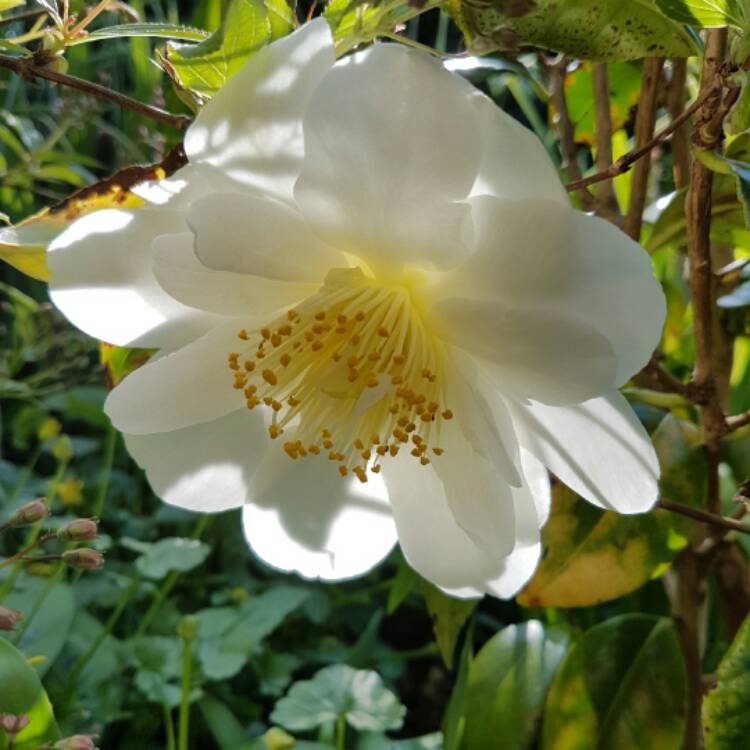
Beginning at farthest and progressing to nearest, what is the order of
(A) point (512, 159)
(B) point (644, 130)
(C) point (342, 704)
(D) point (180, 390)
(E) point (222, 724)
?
(E) point (222, 724), (C) point (342, 704), (B) point (644, 130), (D) point (180, 390), (A) point (512, 159)

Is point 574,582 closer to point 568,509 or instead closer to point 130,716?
point 568,509

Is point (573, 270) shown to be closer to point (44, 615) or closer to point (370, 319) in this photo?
point (370, 319)

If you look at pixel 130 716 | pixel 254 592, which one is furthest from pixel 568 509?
pixel 254 592

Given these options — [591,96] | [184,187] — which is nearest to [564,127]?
[591,96]

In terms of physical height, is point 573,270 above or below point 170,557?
above

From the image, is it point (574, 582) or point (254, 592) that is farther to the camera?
Result: point (254, 592)

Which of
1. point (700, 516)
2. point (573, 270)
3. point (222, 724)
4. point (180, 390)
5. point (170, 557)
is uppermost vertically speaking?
point (573, 270)
